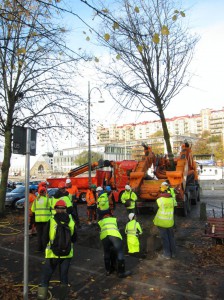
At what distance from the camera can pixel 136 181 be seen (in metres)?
14.2

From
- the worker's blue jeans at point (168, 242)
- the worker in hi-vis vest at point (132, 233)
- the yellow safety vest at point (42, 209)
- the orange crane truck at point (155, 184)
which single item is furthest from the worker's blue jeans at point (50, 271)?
the orange crane truck at point (155, 184)

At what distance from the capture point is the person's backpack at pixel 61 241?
4832 millimetres

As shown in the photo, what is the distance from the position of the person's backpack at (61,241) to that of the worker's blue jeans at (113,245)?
5.61ft

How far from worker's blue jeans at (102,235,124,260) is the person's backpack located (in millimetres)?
1710

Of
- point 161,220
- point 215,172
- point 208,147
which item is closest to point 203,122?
point 208,147

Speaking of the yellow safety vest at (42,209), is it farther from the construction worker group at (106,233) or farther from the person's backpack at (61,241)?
the person's backpack at (61,241)

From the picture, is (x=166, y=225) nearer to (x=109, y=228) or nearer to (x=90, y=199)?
A: (x=109, y=228)

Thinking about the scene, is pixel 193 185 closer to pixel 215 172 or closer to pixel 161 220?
pixel 161 220

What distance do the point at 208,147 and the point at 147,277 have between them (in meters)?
92.5

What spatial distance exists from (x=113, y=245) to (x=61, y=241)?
6.23 feet

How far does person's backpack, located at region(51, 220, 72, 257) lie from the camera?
15.9ft

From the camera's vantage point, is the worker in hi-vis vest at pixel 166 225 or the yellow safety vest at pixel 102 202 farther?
the yellow safety vest at pixel 102 202

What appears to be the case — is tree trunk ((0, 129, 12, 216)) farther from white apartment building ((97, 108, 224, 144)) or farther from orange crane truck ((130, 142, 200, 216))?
white apartment building ((97, 108, 224, 144))

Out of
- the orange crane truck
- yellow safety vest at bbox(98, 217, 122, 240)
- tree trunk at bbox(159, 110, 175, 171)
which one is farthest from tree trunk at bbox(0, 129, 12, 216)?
yellow safety vest at bbox(98, 217, 122, 240)
